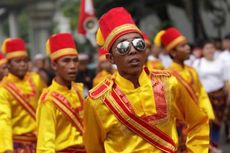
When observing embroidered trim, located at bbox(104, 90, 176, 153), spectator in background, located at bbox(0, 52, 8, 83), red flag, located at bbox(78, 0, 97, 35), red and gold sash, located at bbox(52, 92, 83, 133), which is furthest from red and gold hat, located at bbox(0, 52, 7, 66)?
embroidered trim, located at bbox(104, 90, 176, 153)

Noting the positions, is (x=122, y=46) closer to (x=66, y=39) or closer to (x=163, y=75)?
(x=163, y=75)

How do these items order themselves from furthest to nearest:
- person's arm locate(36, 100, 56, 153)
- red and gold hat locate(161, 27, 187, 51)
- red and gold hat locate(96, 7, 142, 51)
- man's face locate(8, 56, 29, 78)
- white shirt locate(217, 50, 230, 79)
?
white shirt locate(217, 50, 230, 79), red and gold hat locate(161, 27, 187, 51), man's face locate(8, 56, 29, 78), person's arm locate(36, 100, 56, 153), red and gold hat locate(96, 7, 142, 51)

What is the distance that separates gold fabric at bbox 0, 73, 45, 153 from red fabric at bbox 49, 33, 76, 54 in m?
1.01

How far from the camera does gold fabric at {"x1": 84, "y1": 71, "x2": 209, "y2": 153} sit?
Result: 16.3ft

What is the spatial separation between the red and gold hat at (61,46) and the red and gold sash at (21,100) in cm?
107

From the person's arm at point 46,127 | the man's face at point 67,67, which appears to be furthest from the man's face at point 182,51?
the person's arm at point 46,127

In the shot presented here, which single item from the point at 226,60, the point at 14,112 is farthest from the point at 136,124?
the point at 226,60

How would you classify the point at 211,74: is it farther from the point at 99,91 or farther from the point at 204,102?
the point at 99,91

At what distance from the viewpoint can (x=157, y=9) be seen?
70.5 ft

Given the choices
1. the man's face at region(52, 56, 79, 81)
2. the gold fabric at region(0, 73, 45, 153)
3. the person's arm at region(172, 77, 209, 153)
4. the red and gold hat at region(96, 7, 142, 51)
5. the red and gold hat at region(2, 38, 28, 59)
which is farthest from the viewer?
the red and gold hat at region(2, 38, 28, 59)

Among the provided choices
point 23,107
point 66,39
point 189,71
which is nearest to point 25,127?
point 23,107

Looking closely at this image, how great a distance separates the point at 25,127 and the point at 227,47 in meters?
6.19

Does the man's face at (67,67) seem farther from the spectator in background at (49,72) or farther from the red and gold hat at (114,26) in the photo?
the spectator in background at (49,72)

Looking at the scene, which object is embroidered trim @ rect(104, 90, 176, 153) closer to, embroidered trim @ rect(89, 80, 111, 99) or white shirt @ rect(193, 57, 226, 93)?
embroidered trim @ rect(89, 80, 111, 99)
